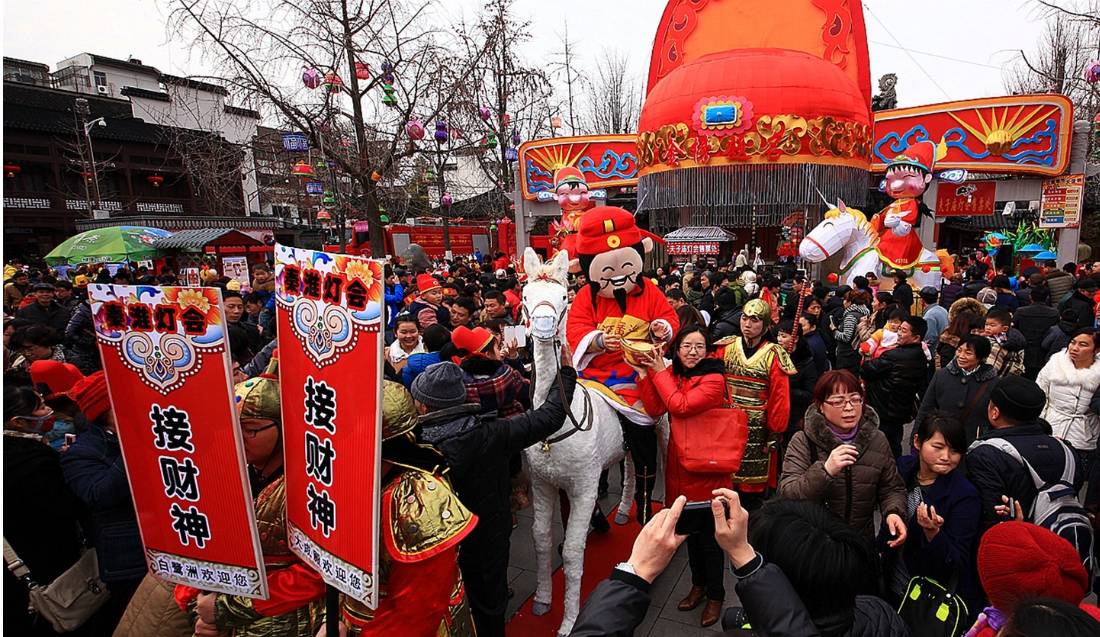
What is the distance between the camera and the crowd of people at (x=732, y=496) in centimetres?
143

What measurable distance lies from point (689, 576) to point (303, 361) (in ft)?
9.77

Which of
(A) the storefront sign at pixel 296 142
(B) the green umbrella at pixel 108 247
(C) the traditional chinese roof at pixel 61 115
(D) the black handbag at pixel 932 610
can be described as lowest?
(D) the black handbag at pixel 932 610

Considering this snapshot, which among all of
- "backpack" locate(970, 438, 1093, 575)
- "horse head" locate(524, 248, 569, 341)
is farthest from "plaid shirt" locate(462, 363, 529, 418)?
"backpack" locate(970, 438, 1093, 575)

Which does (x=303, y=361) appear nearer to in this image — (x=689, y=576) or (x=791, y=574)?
(x=791, y=574)

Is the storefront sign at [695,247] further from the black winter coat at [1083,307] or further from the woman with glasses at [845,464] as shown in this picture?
the woman with glasses at [845,464]

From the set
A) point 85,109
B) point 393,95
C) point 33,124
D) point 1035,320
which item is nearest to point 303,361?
point 1035,320

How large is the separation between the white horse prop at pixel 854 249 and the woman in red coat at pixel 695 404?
7497mm

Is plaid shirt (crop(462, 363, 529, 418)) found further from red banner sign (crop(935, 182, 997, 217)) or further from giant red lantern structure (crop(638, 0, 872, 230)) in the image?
red banner sign (crop(935, 182, 997, 217))

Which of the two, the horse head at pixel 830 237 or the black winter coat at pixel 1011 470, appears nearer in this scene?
the black winter coat at pixel 1011 470

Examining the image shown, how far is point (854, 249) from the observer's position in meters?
9.72

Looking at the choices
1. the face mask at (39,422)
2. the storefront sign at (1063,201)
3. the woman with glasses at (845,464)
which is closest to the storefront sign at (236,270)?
the face mask at (39,422)

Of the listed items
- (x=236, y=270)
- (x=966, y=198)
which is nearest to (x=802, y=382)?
(x=236, y=270)

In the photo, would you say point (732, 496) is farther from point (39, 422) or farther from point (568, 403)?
point (39, 422)

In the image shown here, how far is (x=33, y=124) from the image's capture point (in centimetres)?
2242
